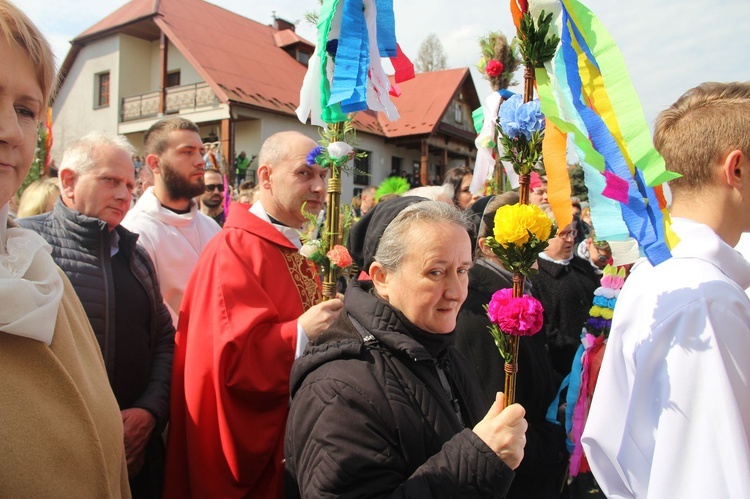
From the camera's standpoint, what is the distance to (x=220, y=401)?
2639 mm

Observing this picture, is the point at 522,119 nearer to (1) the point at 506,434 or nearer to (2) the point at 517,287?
(2) the point at 517,287

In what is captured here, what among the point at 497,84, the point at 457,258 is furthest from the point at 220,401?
the point at 497,84

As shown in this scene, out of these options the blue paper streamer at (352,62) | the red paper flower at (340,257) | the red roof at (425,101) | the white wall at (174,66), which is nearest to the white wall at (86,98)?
the white wall at (174,66)

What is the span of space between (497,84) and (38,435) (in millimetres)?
3368

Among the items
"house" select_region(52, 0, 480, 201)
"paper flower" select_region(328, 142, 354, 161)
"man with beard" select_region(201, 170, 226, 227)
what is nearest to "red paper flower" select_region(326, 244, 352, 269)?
"paper flower" select_region(328, 142, 354, 161)

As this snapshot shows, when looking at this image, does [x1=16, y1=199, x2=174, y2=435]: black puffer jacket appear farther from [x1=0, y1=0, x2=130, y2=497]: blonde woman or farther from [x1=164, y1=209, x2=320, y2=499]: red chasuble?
[x1=0, y1=0, x2=130, y2=497]: blonde woman

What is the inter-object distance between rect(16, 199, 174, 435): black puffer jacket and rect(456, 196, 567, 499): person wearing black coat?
5.05 ft

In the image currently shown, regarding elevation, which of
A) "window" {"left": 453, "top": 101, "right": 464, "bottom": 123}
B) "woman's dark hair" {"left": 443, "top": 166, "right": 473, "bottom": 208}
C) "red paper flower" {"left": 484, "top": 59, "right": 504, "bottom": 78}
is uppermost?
"window" {"left": 453, "top": 101, "right": 464, "bottom": 123}

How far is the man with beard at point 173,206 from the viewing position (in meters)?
3.73

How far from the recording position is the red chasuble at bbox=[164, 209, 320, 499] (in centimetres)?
263

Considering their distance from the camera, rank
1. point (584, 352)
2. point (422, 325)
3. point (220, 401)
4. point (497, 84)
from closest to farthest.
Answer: point (422, 325) → point (220, 401) → point (584, 352) → point (497, 84)

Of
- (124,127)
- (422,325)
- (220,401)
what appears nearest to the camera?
(422,325)

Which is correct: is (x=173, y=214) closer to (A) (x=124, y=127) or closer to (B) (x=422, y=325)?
(B) (x=422, y=325)

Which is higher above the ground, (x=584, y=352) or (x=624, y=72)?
(x=624, y=72)
